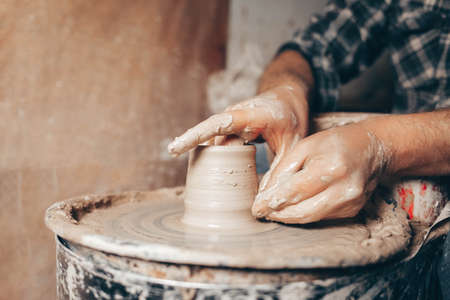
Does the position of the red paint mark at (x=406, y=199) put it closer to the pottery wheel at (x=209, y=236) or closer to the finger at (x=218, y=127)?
the pottery wheel at (x=209, y=236)

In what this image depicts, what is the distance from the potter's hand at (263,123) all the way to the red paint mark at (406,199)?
29 cm

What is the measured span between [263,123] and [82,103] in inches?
33.7

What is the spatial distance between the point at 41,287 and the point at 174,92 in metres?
0.99

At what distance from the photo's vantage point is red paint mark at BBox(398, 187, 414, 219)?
3.27 ft

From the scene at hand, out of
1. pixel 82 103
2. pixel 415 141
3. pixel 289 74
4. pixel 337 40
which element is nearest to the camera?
pixel 415 141

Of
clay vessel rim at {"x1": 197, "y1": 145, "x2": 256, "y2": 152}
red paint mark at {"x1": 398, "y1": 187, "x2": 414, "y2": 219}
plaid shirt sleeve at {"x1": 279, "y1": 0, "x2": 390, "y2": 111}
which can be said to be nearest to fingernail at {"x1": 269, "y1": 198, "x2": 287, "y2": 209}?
clay vessel rim at {"x1": 197, "y1": 145, "x2": 256, "y2": 152}

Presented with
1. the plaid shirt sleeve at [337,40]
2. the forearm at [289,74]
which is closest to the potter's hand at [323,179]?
the forearm at [289,74]

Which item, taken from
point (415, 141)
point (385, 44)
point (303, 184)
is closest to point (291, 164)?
point (303, 184)

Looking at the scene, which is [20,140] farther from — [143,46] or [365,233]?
[365,233]

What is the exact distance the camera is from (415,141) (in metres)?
0.93

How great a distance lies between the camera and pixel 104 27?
155 centimetres

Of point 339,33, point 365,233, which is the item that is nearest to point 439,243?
point 365,233

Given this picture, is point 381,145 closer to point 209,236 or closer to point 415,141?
point 415,141

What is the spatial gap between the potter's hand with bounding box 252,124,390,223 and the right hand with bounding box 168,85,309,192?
52 mm
